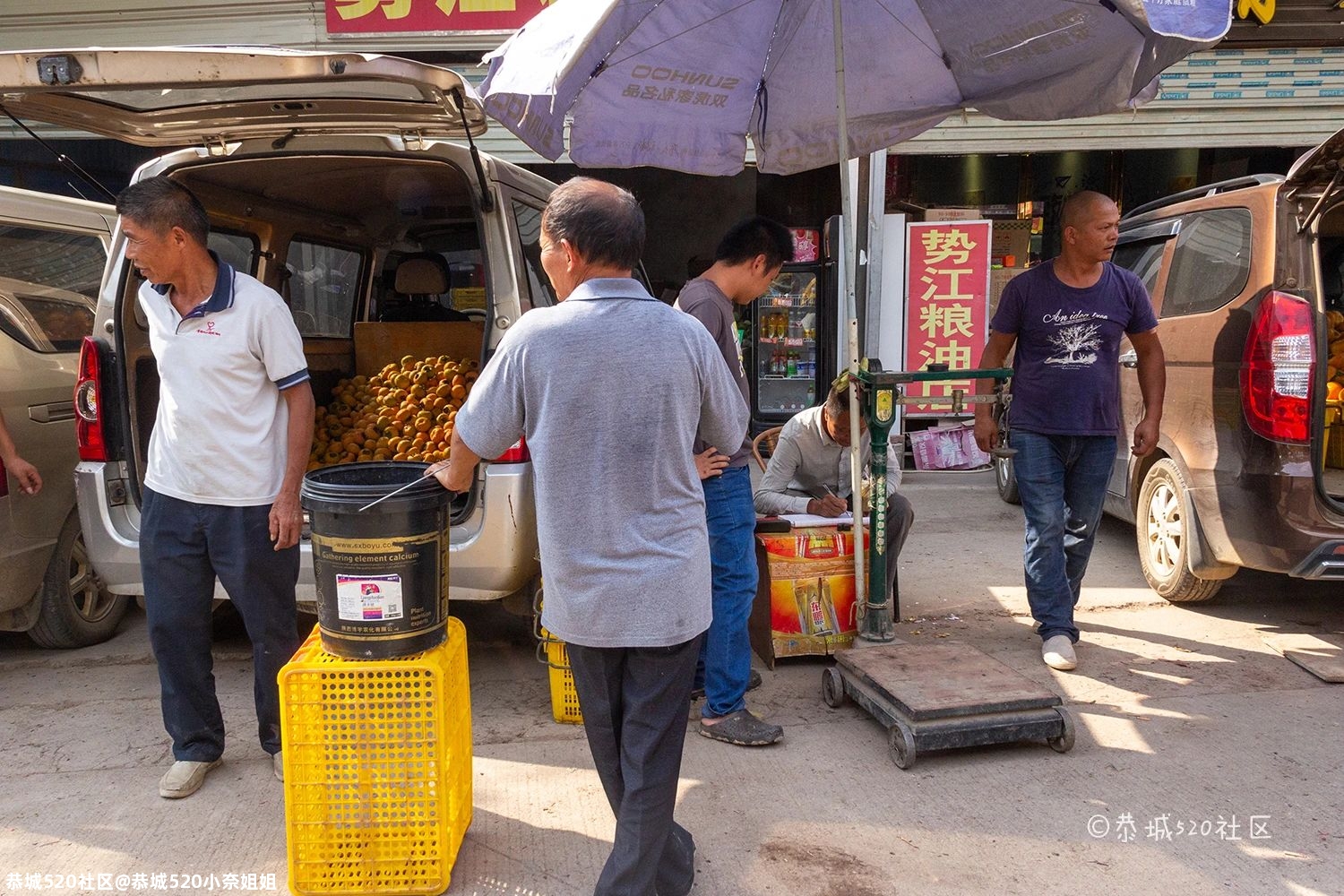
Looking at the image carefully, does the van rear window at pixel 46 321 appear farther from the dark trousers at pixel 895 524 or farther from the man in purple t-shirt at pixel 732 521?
the dark trousers at pixel 895 524

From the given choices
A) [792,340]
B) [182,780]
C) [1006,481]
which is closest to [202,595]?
[182,780]

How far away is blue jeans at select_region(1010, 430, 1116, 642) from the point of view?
13.5 ft

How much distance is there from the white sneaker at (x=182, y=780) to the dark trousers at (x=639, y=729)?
156 centimetres

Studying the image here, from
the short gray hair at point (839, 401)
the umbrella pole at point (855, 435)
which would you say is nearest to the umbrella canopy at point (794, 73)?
the umbrella pole at point (855, 435)

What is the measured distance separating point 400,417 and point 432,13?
5.20 metres

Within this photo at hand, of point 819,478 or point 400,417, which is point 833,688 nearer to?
point 819,478

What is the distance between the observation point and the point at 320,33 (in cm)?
827

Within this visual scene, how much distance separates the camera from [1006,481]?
291 inches

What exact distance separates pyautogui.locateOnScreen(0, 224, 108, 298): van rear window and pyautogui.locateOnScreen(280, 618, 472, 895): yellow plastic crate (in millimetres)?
3138

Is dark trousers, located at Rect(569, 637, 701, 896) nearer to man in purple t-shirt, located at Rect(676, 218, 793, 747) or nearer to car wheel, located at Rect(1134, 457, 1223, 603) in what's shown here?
man in purple t-shirt, located at Rect(676, 218, 793, 747)

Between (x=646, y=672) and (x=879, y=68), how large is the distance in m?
3.09

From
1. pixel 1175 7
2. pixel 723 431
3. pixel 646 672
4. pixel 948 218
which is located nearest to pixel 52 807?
pixel 646 672

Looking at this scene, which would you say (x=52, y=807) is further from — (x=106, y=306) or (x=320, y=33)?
(x=320, y=33)

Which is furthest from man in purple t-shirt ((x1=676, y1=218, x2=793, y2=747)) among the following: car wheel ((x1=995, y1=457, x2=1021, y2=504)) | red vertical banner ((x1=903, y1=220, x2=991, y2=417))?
red vertical banner ((x1=903, y1=220, x2=991, y2=417))
